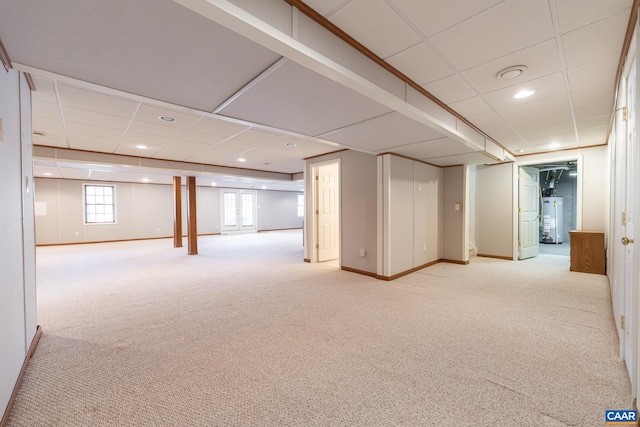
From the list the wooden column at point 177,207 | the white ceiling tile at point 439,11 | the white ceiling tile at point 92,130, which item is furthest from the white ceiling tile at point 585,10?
the wooden column at point 177,207

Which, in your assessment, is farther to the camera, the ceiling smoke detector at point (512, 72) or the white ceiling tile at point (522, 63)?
the ceiling smoke detector at point (512, 72)

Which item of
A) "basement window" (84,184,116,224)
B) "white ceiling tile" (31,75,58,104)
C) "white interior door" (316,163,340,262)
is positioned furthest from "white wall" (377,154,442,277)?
"basement window" (84,184,116,224)

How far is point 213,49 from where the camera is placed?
1.76m

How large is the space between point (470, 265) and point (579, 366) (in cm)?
391

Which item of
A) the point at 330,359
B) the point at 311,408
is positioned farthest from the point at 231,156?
the point at 311,408

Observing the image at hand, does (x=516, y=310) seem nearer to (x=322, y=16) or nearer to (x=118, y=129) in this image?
(x=322, y=16)

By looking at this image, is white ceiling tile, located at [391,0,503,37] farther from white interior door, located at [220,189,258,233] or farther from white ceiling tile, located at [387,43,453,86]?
white interior door, located at [220,189,258,233]

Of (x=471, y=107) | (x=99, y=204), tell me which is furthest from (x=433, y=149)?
(x=99, y=204)

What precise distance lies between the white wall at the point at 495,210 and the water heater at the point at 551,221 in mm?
4359

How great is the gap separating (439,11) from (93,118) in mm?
4185

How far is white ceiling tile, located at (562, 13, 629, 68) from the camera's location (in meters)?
1.80

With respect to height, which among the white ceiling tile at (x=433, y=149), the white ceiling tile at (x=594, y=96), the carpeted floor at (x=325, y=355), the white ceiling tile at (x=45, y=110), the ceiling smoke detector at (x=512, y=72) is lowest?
the carpeted floor at (x=325, y=355)

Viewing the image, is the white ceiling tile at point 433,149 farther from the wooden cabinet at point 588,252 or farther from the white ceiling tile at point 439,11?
the wooden cabinet at point 588,252

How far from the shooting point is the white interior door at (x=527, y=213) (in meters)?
6.34
